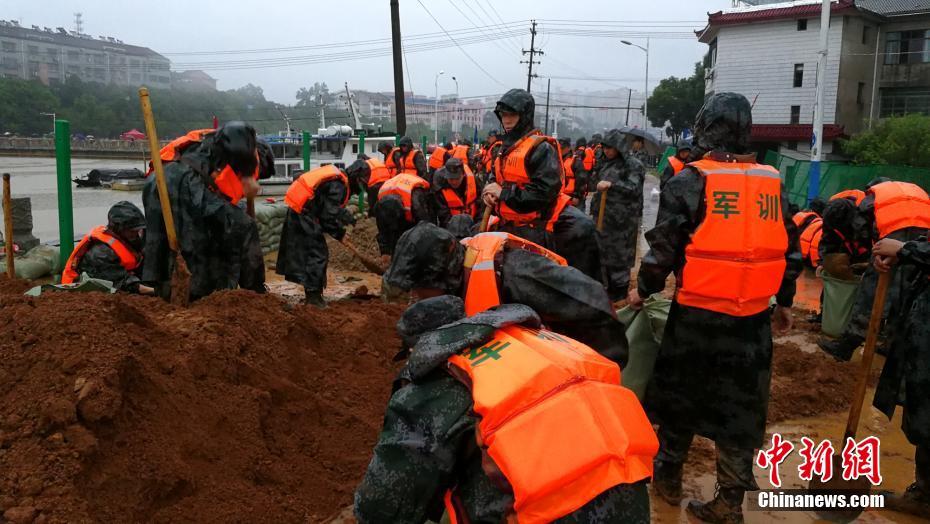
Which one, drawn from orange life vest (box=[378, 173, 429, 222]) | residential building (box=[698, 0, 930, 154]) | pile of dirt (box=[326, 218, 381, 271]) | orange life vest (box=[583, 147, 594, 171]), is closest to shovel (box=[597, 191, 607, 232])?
orange life vest (box=[378, 173, 429, 222])

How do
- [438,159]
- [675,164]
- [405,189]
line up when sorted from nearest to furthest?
1. [405,189]
2. [675,164]
3. [438,159]

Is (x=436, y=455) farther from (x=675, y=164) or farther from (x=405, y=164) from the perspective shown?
(x=405, y=164)

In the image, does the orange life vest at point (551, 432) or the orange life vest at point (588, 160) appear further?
the orange life vest at point (588, 160)

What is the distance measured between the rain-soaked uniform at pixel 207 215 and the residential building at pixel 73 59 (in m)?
46.4

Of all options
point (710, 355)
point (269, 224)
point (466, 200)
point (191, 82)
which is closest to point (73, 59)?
point (191, 82)

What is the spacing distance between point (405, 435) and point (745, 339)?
80.9 inches

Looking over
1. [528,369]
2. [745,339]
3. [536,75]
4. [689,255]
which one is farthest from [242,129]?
[536,75]

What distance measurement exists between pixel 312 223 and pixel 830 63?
32496mm

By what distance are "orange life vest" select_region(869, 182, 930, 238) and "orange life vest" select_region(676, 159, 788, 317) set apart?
8.18 feet

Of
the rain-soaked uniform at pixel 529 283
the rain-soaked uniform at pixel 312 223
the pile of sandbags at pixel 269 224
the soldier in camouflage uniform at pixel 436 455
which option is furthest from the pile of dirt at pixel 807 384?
the pile of sandbags at pixel 269 224

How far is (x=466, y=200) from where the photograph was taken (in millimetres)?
8289

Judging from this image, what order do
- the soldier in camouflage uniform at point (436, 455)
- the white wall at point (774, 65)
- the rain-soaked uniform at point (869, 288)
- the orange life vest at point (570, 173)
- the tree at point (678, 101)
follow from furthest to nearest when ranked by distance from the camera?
the tree at point (678, 101), the white wall at point (774, 65), the orange life vest at point (570, 173), the rain-soaked uniform at point (869, 288), the soldier in camouflage uniform at point (436, 455)

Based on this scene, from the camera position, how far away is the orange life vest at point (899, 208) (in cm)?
501

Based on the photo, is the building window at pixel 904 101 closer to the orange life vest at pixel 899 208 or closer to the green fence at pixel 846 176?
the green fence at pixel 846 176
